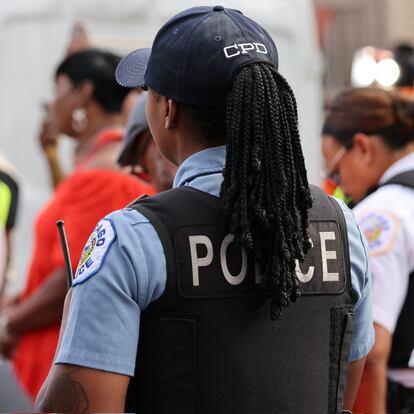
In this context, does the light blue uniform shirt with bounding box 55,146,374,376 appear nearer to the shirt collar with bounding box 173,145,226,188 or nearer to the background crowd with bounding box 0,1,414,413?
the shirt collar with bounding box 173,145,226,188

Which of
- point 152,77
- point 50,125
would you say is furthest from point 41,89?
point 152,77

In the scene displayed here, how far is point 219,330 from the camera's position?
2.19m

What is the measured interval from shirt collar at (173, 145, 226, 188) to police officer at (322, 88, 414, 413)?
3.95 feet

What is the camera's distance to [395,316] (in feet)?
11.2

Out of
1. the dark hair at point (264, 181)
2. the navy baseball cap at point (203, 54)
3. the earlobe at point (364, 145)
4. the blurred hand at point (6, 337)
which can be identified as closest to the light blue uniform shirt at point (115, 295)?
the dark hair at point (264, 181)

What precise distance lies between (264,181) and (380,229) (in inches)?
51.1

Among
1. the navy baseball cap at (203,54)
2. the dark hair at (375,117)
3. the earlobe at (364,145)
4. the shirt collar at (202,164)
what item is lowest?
the shirt collar at (202,164)

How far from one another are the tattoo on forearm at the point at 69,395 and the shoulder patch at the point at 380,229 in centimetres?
148

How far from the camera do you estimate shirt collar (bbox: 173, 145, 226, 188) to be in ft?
7.50

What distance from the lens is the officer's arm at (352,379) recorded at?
2.49 metres

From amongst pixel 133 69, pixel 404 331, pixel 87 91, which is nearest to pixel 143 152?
pixel 404 331

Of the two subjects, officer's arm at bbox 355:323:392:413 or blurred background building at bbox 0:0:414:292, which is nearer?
officer's arm at bbox 355:323:392:413

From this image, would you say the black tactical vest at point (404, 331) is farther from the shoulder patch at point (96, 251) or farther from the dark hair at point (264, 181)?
the shoulder patch at point (96, 251)

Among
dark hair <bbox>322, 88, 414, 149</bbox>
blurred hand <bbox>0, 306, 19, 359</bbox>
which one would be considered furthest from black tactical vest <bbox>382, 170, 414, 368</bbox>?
blurred hand <bbox>0, 306, 19, 359</bbox>
